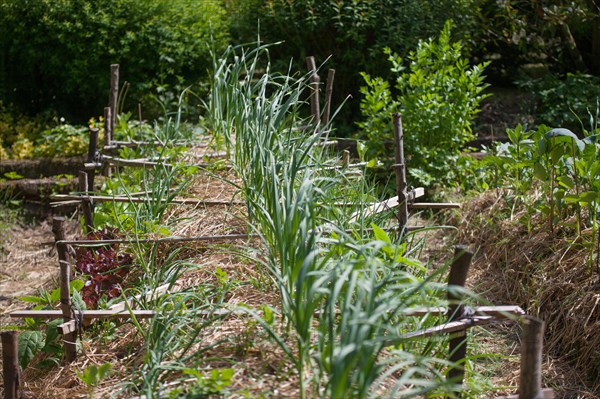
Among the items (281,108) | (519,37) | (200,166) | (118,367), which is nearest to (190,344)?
(118,367)

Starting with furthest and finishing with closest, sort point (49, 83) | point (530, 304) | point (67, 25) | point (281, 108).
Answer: point (49, 83), point (67, 25), point (530, 304), point (281, 108)

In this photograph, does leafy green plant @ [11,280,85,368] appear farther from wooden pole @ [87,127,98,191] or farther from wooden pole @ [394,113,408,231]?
wooden pole @ [87,127,98,191]

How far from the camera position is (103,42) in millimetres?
8562

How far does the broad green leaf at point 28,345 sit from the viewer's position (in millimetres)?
3518

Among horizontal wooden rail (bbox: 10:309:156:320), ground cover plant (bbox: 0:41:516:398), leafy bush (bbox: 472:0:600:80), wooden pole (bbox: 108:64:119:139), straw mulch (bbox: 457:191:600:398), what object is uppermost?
leafy bush (bbox: 472:0:600:80)

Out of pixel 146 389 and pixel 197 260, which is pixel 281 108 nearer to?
pixel 197 260

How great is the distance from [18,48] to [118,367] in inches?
252

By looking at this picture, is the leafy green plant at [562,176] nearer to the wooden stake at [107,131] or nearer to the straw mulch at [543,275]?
the straw mulch at [543,275]

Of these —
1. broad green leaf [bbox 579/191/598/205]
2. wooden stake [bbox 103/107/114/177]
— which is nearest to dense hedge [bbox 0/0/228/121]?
wooden stake [bbox 103/107/114/177]

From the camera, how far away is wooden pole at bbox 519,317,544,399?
2.35 metres

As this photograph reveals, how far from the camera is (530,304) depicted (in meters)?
4.69

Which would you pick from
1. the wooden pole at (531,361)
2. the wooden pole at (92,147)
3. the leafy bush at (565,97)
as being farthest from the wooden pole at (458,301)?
the leafy bush at (565,97)

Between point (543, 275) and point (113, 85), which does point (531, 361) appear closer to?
point (543, 275)

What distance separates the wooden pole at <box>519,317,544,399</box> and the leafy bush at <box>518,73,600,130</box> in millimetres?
5964
